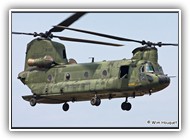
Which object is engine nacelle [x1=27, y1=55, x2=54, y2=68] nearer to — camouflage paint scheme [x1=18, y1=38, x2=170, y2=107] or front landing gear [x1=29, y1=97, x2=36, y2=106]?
camouflage paint scheme [x1=18, y1=38, x2=170, y2=107]

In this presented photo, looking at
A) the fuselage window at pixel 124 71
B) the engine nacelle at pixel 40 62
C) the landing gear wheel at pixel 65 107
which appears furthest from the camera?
the engine nacelle at pixel 40 62

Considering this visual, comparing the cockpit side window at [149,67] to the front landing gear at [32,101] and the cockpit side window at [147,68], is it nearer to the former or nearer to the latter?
the cockpit side window at [147,68]

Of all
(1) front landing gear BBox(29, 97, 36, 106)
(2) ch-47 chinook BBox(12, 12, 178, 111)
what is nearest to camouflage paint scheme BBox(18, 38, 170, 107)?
(2) ch-47 chinook BBox(12, 12, 178, 111)

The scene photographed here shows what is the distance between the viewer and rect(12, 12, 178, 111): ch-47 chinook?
18688 millimetres

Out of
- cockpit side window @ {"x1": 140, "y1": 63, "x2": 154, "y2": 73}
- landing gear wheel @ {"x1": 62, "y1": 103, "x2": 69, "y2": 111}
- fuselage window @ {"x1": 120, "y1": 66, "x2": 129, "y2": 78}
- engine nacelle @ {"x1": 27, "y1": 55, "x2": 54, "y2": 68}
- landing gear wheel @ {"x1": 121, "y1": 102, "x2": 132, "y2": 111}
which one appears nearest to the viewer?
landing gear wheel @ {"x1": 121, "y1": 102, "x2": 132, "y2": 111}

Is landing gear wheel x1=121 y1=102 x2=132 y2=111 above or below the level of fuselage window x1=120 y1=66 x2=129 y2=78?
below

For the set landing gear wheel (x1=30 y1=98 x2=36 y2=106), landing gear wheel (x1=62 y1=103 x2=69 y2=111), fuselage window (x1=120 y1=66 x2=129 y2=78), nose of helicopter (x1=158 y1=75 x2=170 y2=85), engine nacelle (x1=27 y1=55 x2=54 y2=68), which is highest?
engine nacelle (x1=27 y1=55 x2=54 y2=68)

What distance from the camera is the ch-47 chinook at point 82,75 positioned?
18688mm

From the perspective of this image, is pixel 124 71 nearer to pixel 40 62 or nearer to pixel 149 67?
pixel 149 67

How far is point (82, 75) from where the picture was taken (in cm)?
1947

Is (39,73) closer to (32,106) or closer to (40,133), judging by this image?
(32,106)

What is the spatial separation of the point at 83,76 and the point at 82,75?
1.3 inches

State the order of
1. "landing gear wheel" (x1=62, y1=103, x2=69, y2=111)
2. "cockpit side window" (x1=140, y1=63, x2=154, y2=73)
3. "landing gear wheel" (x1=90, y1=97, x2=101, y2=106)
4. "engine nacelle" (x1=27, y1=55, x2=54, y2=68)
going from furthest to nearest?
"engine nacelle" (x1=27, y1=55, x2=54, y2=68) → "cockpit side window" (x1=140, y1=63, x2=154, y2=73) → "landing gear wheel" (x1=62, y1=103, x2=69, y2=111) → "landing gear wheel" (x1=90, y1=97, x2=101, y2=106)

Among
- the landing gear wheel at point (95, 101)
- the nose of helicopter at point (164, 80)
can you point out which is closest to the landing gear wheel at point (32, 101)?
the landing gear wheel at point (95, 101)
